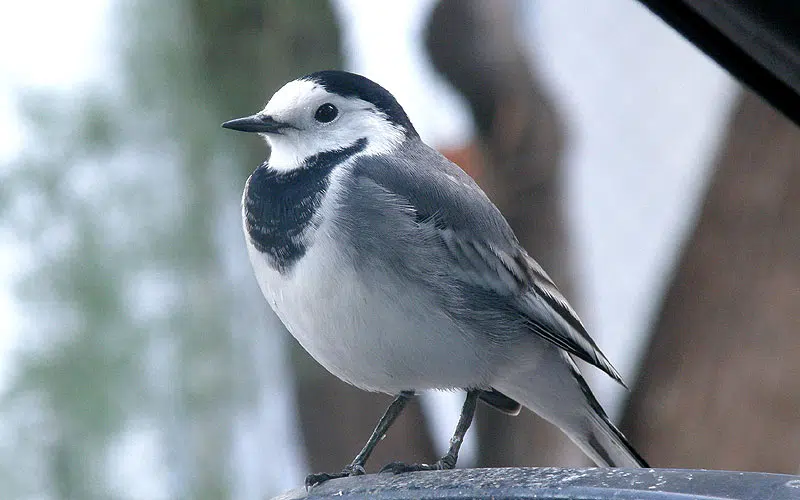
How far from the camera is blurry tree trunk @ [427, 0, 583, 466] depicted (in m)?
2.86

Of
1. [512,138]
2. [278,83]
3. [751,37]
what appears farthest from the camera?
[512,138]

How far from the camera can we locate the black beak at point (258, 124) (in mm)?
1435

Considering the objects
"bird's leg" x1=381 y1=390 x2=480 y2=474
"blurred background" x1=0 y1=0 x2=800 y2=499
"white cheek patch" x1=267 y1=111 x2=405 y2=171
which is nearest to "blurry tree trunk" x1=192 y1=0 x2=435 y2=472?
"blurred background" x1=0 y1=0 x2=800 y2=499

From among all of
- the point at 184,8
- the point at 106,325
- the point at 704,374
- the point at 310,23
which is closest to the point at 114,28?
the point at 184,8

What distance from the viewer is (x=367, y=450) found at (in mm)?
1620

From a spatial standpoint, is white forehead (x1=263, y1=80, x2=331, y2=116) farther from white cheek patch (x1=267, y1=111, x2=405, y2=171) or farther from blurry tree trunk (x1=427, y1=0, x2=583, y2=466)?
blurry tree trunk (x1=427, y1=0, x2=583, y2=466)

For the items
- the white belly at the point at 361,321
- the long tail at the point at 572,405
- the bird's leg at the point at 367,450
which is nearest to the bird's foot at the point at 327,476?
the bird's leg at the point at 367,450

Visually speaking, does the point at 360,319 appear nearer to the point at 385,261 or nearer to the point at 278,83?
the point at 385,261

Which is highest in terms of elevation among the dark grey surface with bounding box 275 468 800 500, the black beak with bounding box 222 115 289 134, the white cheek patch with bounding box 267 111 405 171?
the black beak with bounding box 222 115 289 134

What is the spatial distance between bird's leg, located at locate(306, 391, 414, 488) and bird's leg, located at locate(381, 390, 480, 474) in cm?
8

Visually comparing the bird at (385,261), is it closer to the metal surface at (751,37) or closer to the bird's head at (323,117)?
the bird's head at (323,117)

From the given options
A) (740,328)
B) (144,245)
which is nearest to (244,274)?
(144,245)

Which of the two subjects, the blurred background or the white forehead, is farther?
the blurred background

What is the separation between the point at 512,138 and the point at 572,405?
130cm
